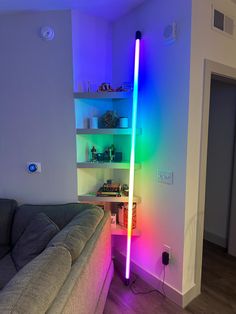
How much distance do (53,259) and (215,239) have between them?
246 cm

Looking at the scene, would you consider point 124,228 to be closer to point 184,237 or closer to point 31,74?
point 184,237

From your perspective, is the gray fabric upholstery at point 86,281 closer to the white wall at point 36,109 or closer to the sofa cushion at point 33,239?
the sofa cushion at point 33,239

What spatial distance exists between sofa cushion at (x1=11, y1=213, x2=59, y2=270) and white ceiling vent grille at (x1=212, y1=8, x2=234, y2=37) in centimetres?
214

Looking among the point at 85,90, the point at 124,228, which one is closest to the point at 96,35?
the point at 85,90

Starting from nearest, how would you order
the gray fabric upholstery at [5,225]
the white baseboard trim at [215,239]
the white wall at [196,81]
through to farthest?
the white wall at [196,81] < the gray fabric upholstery at [5,225] < the white baseboard trim at [215,239]

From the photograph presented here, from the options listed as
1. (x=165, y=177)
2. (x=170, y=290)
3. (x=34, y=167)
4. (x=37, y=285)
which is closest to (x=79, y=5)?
(x=34, y=167)

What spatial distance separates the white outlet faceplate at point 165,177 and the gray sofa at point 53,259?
61cm

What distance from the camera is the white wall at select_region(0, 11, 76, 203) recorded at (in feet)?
6.93

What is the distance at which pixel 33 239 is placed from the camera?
1.76m

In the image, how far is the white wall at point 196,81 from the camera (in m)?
1.69

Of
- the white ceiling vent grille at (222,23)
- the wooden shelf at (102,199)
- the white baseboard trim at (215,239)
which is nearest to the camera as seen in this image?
the white ceiling vent grille at (222,23)

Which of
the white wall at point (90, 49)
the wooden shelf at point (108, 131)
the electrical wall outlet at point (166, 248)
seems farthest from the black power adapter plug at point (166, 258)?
the white wall at point (90, 49)

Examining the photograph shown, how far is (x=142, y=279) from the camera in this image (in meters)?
2.21

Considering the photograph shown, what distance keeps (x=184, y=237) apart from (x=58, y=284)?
1152mm
